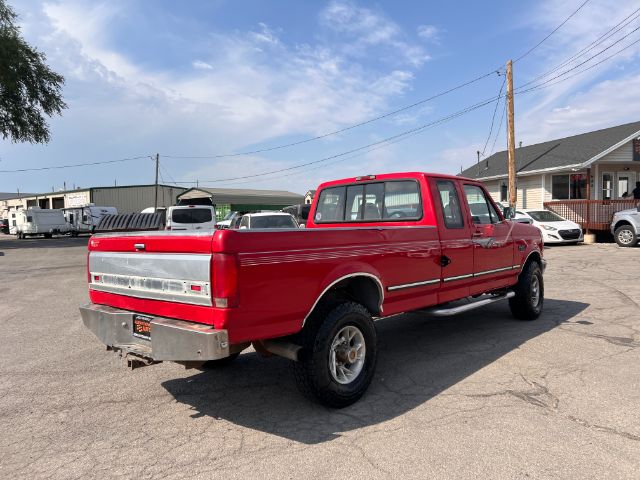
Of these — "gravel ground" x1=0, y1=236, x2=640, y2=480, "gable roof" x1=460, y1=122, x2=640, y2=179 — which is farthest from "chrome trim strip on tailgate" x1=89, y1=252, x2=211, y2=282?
"gable roof" x1=460, y1=122, x2=640, y2=179

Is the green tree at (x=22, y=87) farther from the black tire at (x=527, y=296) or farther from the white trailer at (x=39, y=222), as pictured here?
the black tire at (x=527, y=296)

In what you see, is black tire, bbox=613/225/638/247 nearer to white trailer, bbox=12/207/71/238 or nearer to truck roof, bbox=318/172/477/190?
truck roof, bbox=318/172/477/190

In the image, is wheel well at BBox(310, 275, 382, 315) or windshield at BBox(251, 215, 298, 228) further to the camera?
windshield at BBox(251, 215, 298, 228)

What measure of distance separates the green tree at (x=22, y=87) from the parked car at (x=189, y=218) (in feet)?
59.6

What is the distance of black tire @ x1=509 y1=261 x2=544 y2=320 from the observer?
6703 mm

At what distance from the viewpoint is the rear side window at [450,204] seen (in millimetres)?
5245

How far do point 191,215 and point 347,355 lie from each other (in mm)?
14904

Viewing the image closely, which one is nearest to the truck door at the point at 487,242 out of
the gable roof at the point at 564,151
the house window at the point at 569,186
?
the gable roof at the point at 564,151

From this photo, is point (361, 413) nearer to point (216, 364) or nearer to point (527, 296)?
point (216, 364)

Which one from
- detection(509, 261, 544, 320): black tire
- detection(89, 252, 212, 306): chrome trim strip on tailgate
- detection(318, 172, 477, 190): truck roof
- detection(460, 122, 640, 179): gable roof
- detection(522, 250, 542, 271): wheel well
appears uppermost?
detection(460, 122, 640, 179): gable roof

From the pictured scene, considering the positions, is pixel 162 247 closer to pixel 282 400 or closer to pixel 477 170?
pixel 282 400

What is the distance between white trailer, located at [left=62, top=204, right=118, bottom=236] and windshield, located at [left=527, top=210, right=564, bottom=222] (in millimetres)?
32385

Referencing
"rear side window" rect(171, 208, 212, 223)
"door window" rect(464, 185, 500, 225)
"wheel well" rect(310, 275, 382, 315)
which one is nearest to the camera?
"wheel well" rect(310, 275, 382, 315)

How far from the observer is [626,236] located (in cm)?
1730
